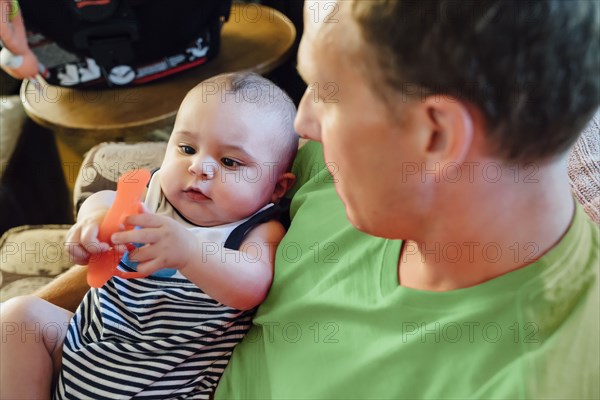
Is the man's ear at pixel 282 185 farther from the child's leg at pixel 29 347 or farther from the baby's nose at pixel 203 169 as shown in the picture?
the child's leg at pixel 29 347

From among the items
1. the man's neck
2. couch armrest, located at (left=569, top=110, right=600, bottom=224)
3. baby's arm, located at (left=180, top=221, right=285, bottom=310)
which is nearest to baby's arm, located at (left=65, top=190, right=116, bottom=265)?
baby's arm, located at (left=180, top=221, right=285, bottom=310)

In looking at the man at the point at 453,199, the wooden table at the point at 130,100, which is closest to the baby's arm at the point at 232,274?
the man at the point at 453,199

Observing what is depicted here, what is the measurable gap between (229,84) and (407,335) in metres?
0.54

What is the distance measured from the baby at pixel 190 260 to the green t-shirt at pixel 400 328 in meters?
0.05

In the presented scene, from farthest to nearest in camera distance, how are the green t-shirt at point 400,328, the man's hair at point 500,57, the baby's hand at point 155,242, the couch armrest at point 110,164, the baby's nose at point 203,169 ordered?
the couch armrest at point 110,164
the baby's nose at point 203,169
the baby's hand at point 155,242
the green t-shirt at point 400,328
the man's hair at point 500,57

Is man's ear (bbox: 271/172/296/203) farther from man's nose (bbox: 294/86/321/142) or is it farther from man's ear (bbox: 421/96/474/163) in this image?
man's ear (bbox: 421/96/474/163)

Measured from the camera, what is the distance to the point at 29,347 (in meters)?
0.88

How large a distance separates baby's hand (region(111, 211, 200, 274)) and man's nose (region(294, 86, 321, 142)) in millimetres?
242

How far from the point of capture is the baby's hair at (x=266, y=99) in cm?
100

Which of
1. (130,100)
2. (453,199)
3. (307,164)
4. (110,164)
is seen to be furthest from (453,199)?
(130,100)

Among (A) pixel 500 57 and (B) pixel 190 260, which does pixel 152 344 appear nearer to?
(B) pixel 190 260

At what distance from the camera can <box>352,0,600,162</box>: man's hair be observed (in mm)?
453

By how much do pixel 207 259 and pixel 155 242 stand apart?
0.26ft

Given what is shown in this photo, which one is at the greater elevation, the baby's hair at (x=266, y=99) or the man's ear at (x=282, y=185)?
the baby's hair at (x=266, y=99)
